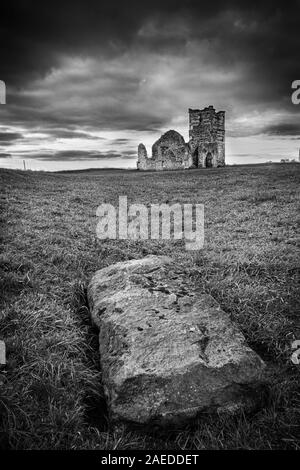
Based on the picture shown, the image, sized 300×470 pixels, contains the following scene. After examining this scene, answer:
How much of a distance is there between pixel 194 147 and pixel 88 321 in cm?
4703

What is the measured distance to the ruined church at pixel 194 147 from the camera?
48.4 m

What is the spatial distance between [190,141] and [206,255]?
43.9 m

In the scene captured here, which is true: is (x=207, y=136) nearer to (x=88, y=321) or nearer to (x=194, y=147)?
(x=194, y=147)

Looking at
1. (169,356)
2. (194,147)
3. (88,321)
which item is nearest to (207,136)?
(194,147)

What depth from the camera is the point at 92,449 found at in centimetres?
326

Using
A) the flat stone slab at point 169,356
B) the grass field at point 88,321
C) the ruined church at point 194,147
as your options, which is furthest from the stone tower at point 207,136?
the flat stone slab at point 169,356

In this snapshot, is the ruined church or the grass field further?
the ruined church

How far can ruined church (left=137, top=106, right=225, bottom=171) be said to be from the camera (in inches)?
1905

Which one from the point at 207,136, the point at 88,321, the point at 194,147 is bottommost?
the point at 88,321

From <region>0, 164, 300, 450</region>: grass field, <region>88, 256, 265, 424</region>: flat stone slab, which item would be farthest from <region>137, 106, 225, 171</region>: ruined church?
<region>88, 256, 265, 424</region>: flat stone slab

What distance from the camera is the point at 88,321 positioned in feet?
18.1

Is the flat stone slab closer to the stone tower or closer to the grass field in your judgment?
the grass field

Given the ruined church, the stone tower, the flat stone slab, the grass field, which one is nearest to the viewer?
the grass field
